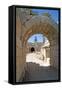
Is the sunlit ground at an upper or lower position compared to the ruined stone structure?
lower

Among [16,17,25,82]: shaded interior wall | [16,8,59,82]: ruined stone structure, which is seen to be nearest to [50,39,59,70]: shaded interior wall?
[16,8,59,82]: ruined stone structure

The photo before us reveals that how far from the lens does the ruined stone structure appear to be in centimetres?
303

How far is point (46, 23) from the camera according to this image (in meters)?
3.17

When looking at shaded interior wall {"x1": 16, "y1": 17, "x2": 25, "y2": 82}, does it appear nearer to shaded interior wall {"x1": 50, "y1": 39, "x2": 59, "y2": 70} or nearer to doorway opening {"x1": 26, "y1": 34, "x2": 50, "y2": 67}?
doorway opening {"x1": 26, "y1": 34, "x2": 50, "y2": 67}

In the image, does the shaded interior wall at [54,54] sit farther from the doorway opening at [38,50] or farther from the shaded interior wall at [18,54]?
the shaded interior wall at [18,54]

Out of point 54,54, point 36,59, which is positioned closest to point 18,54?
point 36,59

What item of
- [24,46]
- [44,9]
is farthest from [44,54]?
[44,9]

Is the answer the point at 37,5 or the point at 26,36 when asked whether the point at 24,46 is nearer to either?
the point at 26,36

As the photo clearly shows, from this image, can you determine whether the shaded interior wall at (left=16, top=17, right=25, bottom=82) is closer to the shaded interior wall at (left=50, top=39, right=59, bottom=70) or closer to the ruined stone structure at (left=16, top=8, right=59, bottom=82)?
the ruined stone structure at (left=16, top=8, right=59, bottom=82)

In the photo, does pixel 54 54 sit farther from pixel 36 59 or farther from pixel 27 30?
pixel 27 30

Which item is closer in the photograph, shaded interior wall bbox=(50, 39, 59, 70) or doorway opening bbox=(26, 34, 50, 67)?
doorway opening bbox=(26, 34, 50, 67)

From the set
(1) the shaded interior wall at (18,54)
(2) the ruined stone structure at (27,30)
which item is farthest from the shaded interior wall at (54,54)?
(1) the shaded interior wall at (18,54)

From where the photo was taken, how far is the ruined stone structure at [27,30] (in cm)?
303

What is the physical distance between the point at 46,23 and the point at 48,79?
59cm
